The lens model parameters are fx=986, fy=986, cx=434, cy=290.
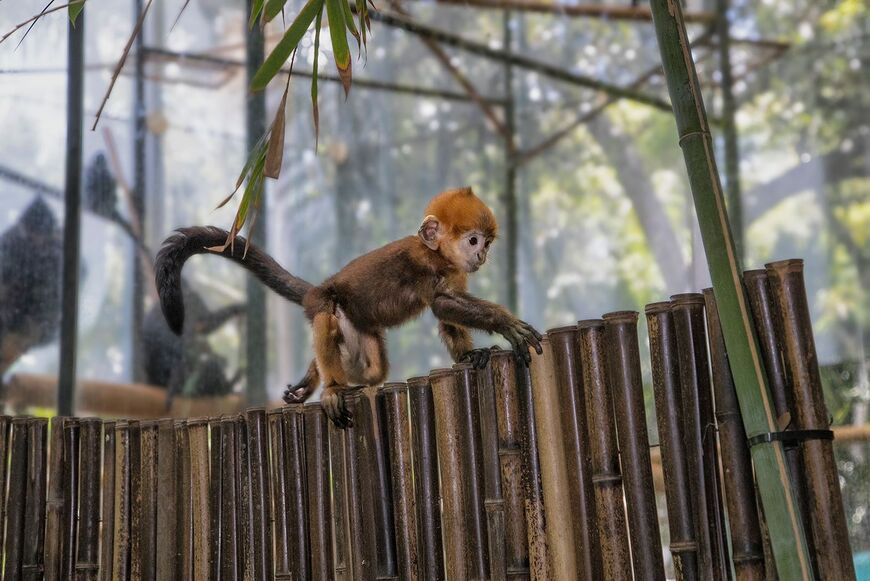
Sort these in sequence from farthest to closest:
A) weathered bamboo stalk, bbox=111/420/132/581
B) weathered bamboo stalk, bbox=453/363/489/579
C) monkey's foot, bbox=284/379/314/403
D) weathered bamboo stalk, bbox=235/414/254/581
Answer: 1. monkey's foot, bbox=284/379/314/403
2. weathered bamboo stalk, bbox=111/420/132/581
3. weathered bamboo stalk, bbox=235/414/254/581
4. weathered bamboo stalk, bbox=453/363/489/579

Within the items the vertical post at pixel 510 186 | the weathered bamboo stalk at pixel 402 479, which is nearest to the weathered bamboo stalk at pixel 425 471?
the weathered bamboo stalk at pixel 402 479

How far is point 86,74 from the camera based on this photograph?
564 centimetres

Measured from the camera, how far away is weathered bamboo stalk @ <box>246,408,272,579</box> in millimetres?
2512

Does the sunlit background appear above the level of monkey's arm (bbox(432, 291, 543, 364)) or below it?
above

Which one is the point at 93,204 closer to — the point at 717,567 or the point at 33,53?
the point at 33,53

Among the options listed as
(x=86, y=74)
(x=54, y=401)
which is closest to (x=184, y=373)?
(x=54, y=401)

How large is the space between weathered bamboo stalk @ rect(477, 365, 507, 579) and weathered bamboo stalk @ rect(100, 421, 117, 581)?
1.10m

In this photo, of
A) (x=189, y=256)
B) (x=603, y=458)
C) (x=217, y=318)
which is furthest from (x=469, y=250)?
(x=217, y=318)

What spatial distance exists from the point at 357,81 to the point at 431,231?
379 cm

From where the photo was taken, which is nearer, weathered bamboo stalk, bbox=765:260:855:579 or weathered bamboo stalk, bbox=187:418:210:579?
weathered bamboo stalk, bbox=765:260:855:579

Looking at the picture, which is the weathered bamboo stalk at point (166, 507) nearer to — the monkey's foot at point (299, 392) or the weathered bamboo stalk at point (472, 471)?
the monkey's foot at point (299, 392)

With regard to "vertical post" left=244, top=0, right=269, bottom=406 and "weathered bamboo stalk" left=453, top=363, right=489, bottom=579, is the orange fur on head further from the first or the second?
"vertical post" left=244, top=0, right=269, bottom=406

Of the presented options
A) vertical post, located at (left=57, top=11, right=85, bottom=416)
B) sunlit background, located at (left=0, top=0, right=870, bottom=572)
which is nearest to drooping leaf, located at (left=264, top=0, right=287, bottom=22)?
vertical post, located at (left=57, top=11, right=85, bottom=416)

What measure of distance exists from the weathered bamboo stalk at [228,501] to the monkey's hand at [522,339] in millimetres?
774
